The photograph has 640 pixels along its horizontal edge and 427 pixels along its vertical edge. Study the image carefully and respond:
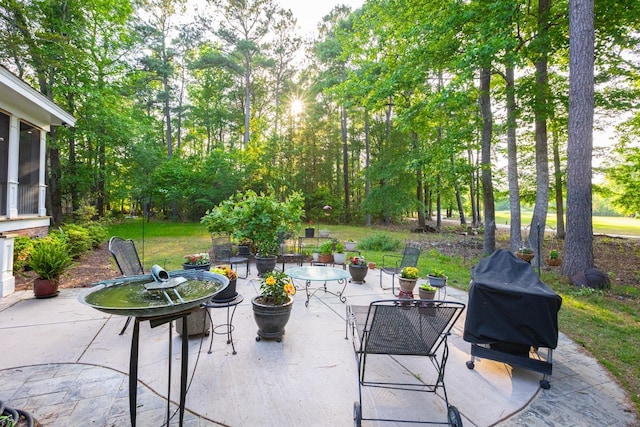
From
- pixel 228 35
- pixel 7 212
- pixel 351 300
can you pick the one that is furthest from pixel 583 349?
pixel 228 35

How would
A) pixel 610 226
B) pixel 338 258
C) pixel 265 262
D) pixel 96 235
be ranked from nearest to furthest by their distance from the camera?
pixel 265 262 → pixel 338 258 → pixel 96 235 → pixel 610 226

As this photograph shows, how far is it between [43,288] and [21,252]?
1526 millimetres

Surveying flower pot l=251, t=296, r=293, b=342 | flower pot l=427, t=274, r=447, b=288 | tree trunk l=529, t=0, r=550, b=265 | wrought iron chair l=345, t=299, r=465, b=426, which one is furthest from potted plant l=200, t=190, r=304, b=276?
tree trunk l=529, t=0, r=550, b=265

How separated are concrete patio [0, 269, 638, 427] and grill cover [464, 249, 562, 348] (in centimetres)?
→ 40

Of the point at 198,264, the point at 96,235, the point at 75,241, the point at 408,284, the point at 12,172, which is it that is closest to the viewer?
the point at 408,284

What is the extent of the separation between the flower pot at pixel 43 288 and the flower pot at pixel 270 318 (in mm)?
3390

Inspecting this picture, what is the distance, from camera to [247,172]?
1603 cm

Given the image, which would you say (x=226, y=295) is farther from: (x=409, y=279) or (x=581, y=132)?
(x=581, y=132)

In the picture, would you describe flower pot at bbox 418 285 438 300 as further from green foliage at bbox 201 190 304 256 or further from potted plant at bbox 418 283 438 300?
green foliage at bbox 201 190 304 256

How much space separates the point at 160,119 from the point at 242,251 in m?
20.2

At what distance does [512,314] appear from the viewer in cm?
230

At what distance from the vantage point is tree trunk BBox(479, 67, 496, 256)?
7840 millimetres

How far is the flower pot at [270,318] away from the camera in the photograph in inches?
113

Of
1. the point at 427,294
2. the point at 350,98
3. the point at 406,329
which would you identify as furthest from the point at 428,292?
the point at 350,98
